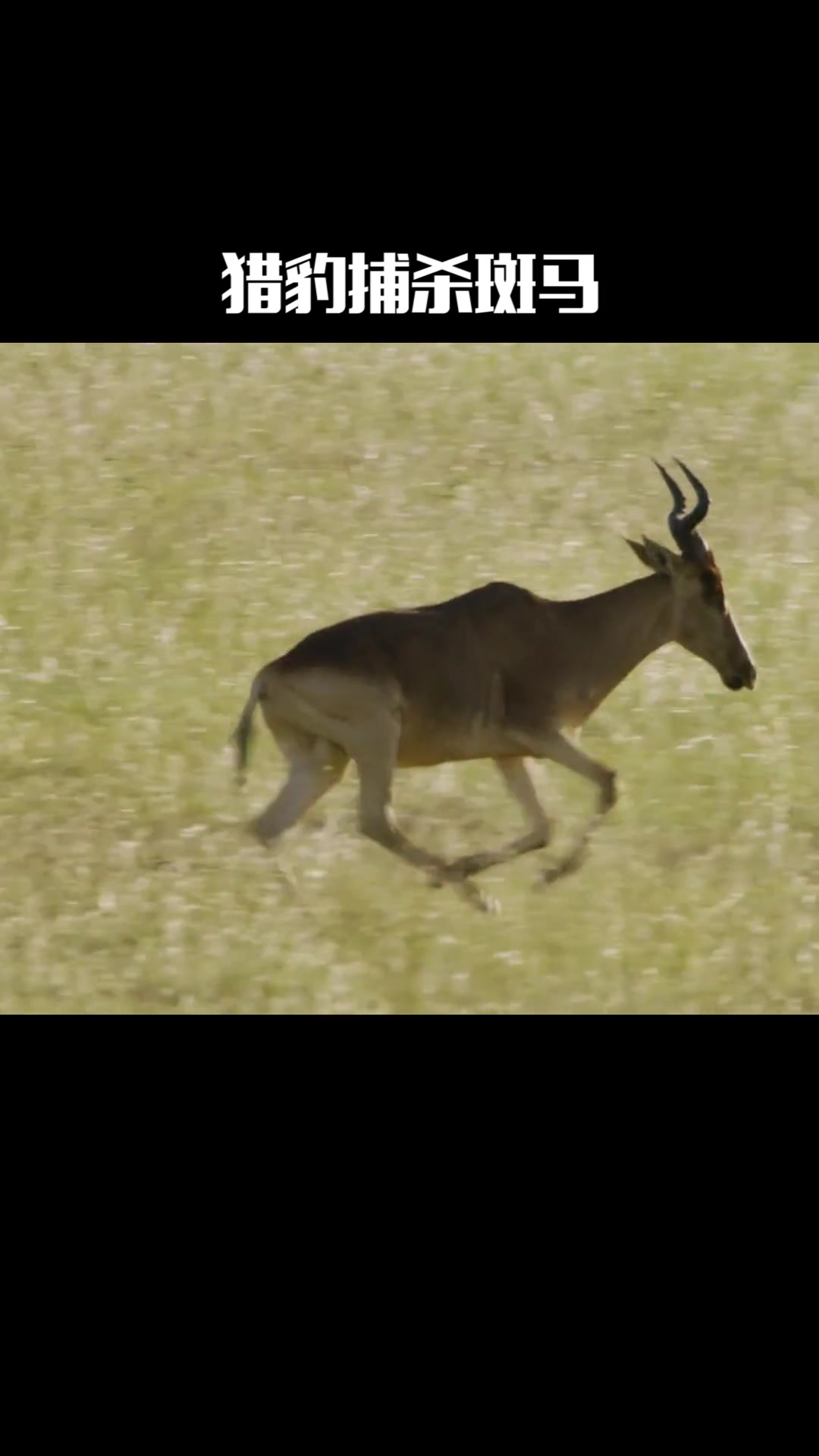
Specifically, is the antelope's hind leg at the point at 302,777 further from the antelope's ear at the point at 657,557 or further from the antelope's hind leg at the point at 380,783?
the antelope's ear at the point at 657,557

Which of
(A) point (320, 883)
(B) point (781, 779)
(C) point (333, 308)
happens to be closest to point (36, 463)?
(C) point (333, 308)

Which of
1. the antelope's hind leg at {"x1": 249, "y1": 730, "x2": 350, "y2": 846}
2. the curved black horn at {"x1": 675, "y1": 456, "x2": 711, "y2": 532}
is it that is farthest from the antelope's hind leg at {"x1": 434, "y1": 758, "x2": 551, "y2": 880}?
the curved black horn at {"x1": 675, "y1": 456, "x2": 711, "y2": 532}

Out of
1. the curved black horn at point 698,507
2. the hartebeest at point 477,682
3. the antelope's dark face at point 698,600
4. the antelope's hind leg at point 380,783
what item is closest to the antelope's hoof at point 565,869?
the hartebeest at point 477,682

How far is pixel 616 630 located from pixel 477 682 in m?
0.92

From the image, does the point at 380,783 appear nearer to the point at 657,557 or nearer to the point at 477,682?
the point at 477,682

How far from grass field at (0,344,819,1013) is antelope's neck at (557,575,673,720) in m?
1.00

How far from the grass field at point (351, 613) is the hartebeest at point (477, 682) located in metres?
0.51

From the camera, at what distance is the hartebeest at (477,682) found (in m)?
12.9

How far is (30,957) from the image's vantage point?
41.5 feet

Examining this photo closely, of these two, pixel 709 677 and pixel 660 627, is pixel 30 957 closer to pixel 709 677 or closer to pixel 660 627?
pixel 660 627

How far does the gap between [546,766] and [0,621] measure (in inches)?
226

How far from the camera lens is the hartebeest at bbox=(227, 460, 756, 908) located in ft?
42.4

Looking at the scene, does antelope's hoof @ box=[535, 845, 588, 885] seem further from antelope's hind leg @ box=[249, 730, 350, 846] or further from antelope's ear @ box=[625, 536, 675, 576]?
antelope's ear @ box=[625, 536, 675, 576]

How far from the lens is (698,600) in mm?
13844
